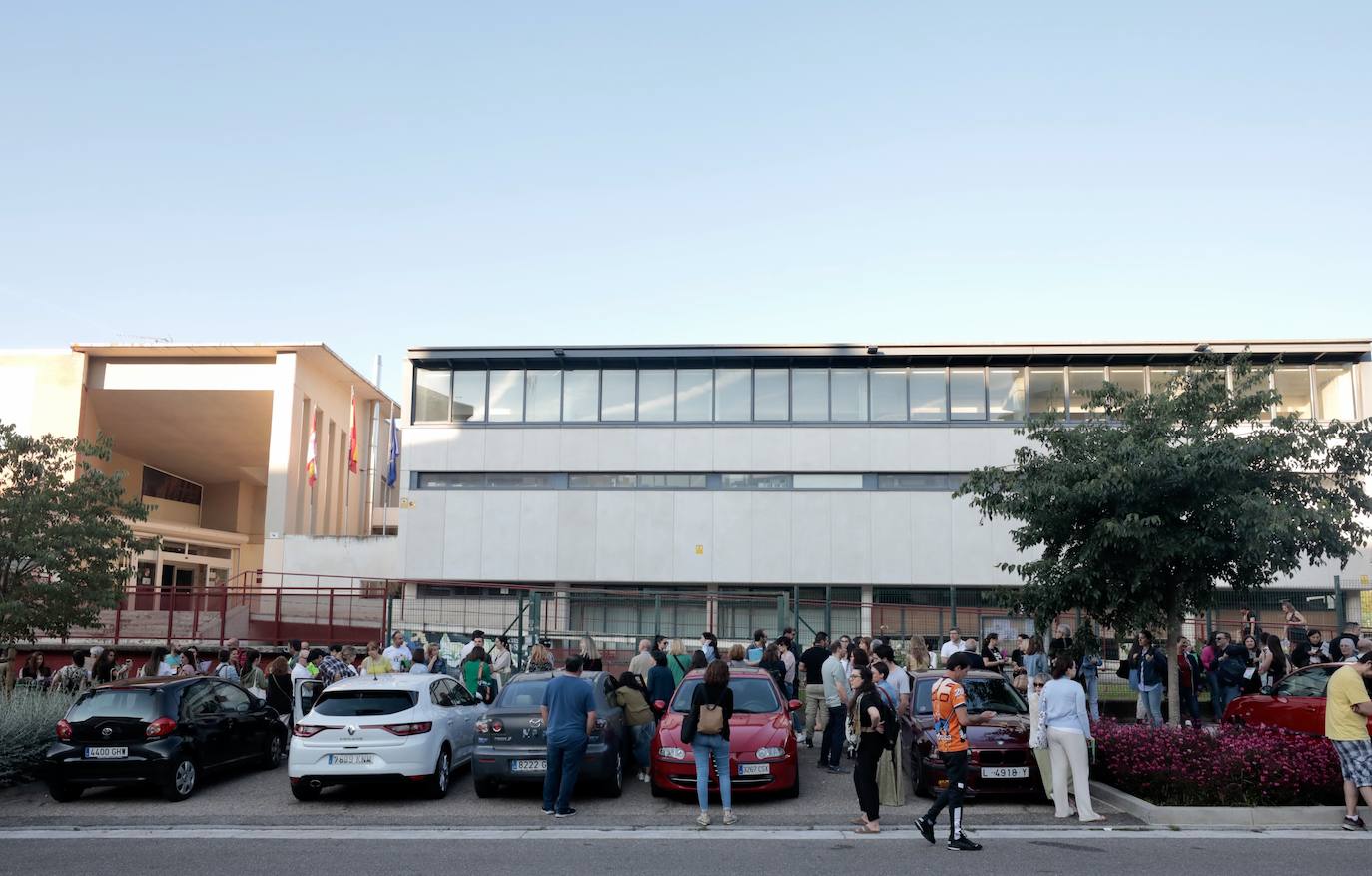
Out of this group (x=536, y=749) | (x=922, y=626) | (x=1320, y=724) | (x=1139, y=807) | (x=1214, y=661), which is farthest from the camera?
(x=922, y=626)

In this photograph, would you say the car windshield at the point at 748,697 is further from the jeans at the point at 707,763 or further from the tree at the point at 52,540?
the tree at the point at 52,540

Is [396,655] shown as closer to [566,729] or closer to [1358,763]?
[566,729]

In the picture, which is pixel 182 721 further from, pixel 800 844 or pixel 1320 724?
pixel 1320 724

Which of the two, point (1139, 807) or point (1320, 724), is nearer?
point (1139, 807)

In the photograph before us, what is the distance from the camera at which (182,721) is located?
12742mm

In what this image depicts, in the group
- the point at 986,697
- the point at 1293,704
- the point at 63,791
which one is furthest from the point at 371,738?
the point at 1293,704

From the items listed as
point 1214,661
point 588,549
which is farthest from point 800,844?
point 588,549

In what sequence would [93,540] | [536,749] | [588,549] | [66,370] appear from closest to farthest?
[536,749] → [93,540] → [588,549] → [66,370]

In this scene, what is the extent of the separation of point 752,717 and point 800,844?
2.59m

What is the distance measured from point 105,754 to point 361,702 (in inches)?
115

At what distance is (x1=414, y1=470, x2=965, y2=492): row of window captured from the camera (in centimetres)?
3319

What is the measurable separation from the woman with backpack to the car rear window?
6.43 metres

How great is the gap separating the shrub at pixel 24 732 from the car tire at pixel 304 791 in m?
3.30

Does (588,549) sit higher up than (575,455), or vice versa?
(575,455)
